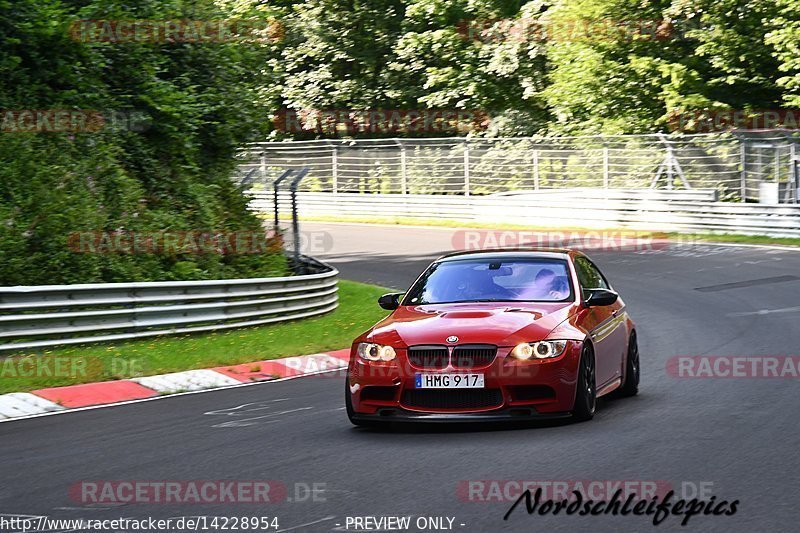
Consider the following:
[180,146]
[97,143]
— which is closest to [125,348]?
[97,143]

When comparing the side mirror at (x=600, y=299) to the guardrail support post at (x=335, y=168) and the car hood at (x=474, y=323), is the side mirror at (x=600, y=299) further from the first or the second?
the guardrail support post at (x=335, y=168)

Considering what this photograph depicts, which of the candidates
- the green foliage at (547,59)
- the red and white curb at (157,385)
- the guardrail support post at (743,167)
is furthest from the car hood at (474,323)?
the green foliage at (547,59)

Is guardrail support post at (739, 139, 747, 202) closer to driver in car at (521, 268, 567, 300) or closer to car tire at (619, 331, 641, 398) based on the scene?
car tire at (619, 331, 641, 398)

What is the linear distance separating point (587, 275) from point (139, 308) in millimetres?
7157

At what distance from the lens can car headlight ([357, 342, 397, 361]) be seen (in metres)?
9.77

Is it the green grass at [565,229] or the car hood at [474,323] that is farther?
the green grass at [565,229]

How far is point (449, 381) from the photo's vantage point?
9.52 meters

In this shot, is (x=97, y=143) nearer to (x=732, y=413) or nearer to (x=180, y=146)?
(x=180, y=146)

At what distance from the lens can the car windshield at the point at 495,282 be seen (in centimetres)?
1092

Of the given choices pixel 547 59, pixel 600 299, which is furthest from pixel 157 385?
pixel 547 59

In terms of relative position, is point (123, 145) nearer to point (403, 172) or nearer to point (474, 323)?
point (474, 323)

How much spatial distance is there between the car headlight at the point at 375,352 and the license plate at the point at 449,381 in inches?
12.7

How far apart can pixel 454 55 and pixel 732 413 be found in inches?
1499

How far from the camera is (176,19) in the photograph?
74.5ft
